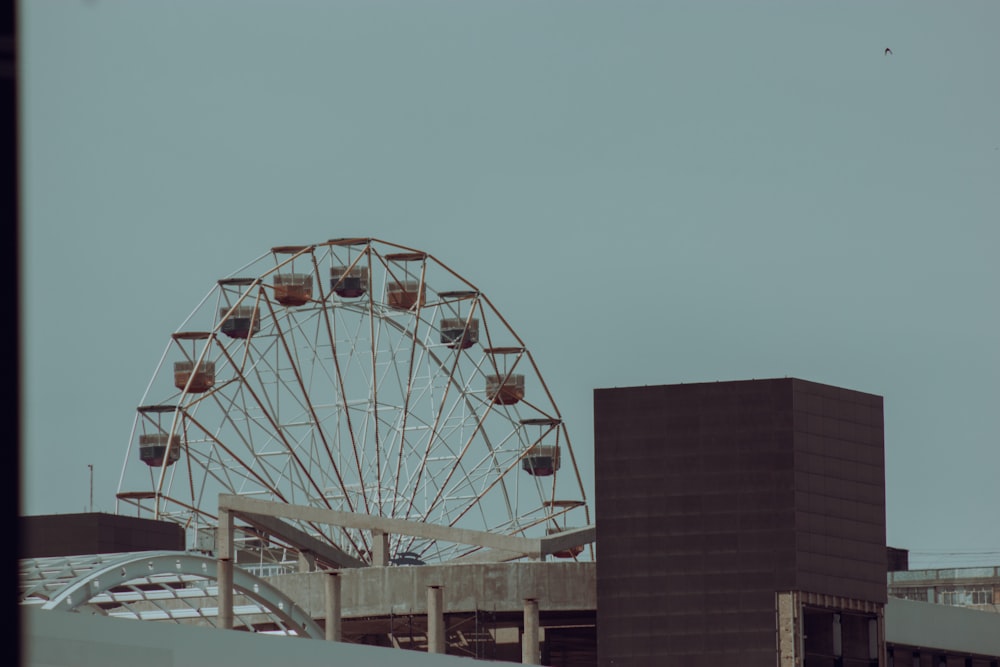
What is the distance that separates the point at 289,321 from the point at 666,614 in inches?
832

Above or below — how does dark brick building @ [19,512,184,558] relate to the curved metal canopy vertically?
above

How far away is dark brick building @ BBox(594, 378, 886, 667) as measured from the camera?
50.8 m

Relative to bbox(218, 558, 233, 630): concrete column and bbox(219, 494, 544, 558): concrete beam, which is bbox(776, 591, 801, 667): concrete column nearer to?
bbox(219, 494, 544, 558): concrete beam

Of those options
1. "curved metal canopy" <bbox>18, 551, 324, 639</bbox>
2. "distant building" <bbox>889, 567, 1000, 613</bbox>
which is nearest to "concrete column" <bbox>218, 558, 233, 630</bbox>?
"curved metal canopy" <bbox>18, 551, 324, 639</bbox>

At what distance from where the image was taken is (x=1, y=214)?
3.01 m

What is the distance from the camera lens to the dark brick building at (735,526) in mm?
50781

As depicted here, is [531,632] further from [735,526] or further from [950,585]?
[950,585]

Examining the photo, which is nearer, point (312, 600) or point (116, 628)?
point (116, 628)

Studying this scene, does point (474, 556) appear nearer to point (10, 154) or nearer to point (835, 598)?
point (835, 598)

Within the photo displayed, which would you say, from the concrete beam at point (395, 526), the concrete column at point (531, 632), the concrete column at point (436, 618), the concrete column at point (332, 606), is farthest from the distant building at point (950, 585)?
the concrete column at point (332, 606)

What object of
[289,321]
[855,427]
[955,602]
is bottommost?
[955,602]

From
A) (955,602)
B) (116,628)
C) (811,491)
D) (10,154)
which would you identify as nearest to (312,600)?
(811,491)

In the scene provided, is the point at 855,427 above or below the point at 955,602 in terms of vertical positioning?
above

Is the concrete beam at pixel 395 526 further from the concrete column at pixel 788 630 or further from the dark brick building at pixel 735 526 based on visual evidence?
the concrete column at pixel 788 630
